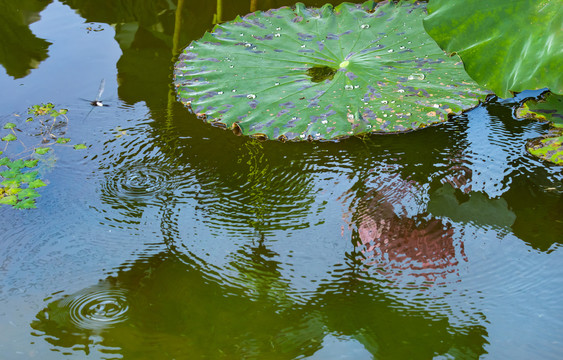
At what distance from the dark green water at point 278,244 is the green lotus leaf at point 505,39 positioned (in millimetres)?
345

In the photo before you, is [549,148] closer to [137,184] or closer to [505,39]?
[505,39]

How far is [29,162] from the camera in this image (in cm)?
214

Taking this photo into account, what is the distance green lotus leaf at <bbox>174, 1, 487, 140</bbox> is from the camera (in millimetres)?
2219

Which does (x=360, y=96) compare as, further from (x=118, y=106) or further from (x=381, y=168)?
(x=118, y=106)

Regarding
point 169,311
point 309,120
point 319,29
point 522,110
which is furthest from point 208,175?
point 522,110

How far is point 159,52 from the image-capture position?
9.72ft

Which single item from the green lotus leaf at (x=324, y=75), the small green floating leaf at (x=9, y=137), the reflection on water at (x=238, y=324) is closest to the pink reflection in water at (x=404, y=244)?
the reflection on water at (x=238, y=324)

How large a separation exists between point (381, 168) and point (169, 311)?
0.96 metres

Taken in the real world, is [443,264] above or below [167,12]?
below

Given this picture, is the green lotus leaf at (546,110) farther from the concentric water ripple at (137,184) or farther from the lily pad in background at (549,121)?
the concentric water ripple at (137,184)

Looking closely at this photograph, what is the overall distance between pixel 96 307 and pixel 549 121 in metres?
1.84

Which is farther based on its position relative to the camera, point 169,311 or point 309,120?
point 309,120

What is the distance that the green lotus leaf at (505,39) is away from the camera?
1777mm

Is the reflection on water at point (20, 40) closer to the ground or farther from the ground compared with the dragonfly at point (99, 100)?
→ farther from the ground
